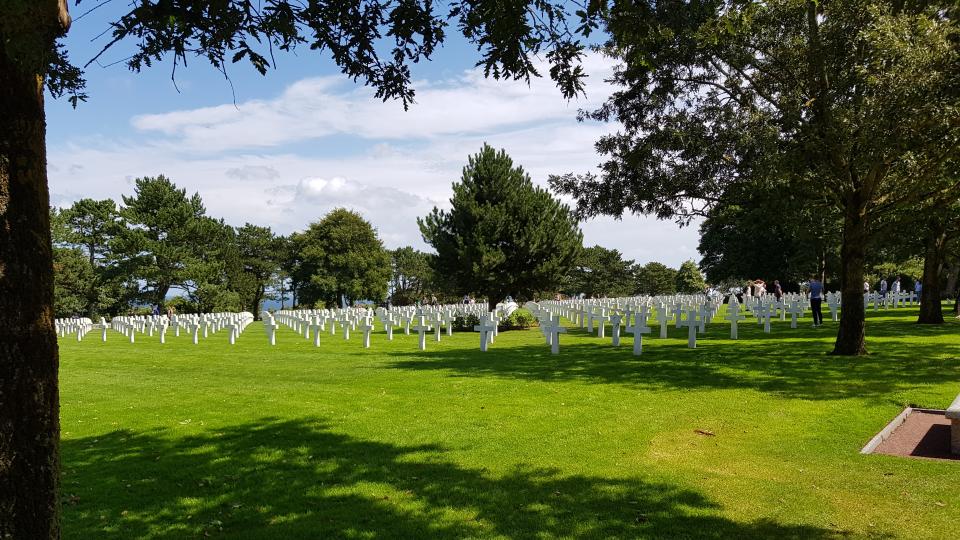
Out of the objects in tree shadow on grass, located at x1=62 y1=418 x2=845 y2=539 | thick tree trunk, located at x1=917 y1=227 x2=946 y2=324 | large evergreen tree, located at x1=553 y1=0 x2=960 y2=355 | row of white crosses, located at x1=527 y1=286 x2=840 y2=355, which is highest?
large evergreen tree, located at x1=553 y1=0 x2=960 y2=355

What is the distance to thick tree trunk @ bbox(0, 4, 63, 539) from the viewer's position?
3260mm

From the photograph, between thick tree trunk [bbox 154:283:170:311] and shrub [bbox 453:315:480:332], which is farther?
thick tree trunk [bbox 154:283:170:311]

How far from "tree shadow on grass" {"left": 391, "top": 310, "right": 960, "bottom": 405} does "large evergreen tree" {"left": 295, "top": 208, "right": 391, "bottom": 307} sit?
4764 cm

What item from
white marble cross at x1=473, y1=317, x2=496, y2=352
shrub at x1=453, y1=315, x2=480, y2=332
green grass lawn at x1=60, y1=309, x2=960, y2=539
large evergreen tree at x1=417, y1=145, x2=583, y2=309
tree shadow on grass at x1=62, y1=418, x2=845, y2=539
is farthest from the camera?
large evergreen tree at x1=417, y1=145, x2=583, y2=309

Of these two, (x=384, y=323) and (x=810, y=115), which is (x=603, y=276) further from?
(x=810, y=115)

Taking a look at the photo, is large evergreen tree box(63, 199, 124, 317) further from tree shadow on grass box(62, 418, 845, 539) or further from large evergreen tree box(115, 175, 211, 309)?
tree shadow on grass box(62, 418, 845, 539)

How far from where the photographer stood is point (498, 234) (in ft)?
115

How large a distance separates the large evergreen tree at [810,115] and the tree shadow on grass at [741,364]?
1666mm

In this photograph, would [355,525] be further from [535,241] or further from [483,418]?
[535,241]

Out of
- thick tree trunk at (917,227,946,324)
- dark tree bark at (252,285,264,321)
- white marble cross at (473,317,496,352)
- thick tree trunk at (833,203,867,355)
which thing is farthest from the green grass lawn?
dark tree bark at (252,285,264,321)

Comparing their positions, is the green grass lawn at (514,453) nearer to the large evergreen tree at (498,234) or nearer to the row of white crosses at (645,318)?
the row of white crosses at (645,318)

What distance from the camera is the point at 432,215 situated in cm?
3694

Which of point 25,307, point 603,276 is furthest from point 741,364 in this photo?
point 603,276

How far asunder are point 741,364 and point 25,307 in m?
13.2
